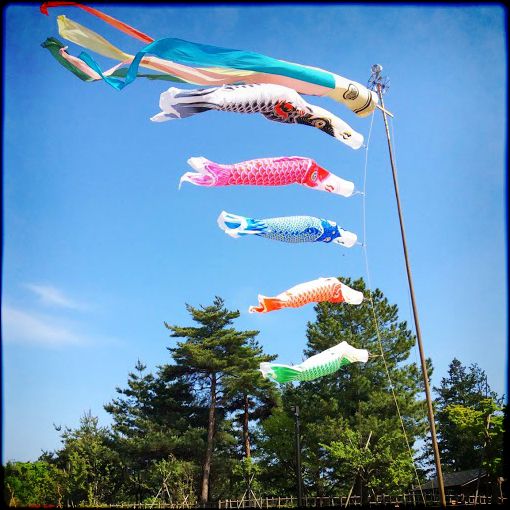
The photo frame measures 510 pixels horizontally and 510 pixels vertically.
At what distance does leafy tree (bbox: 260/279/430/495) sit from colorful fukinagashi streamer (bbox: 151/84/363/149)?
1329 centimetres

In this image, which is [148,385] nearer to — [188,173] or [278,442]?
[278,442]

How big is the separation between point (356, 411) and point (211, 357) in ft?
21.1

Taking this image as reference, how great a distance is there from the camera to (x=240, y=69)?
22.9 ft

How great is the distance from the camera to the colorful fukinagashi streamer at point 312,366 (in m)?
7.77

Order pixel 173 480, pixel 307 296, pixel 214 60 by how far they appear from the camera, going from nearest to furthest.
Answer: pixel 214 60
pixel 307 296
pixel 173 480

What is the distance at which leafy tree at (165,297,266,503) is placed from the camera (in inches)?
885

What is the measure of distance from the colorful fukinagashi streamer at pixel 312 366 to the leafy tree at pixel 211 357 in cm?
1453

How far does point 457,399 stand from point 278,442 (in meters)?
20.1

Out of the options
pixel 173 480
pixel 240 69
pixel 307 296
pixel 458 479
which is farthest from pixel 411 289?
pixel 458 479

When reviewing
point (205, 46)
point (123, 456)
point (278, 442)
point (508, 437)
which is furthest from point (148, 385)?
point (508, 437)

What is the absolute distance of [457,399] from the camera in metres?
36.0

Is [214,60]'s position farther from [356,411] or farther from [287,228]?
[356,411]

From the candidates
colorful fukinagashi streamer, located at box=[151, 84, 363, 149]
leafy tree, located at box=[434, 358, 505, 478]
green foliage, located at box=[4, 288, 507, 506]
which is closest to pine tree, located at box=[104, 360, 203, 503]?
green foliage, located at box=[4, 288, 507, 506]

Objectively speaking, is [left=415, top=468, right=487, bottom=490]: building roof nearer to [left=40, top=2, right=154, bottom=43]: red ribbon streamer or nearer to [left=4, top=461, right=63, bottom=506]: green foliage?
[left=4, top=461, right=63, bottom=506]: green foliage
